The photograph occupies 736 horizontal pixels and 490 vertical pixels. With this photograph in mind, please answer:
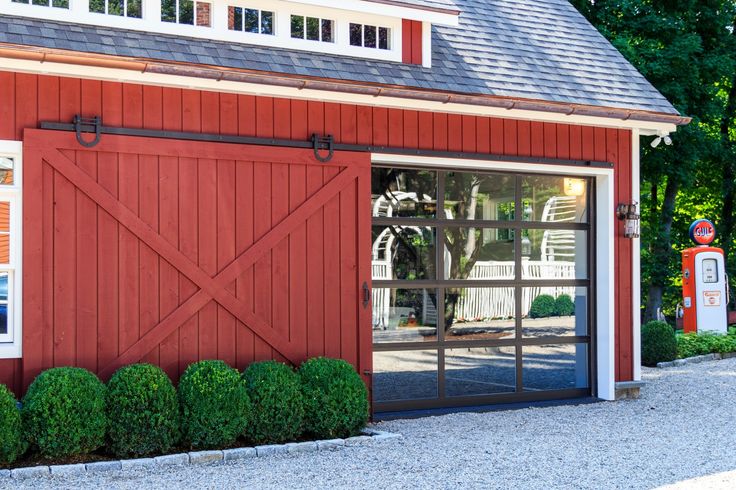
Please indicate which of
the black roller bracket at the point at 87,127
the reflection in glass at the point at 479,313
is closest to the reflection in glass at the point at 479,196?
the reflection in glass at the point at 479,313

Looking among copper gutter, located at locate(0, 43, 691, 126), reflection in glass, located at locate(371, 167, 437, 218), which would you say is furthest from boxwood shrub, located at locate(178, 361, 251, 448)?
reflection in glass, located at locate(371, 167, 437, 218)

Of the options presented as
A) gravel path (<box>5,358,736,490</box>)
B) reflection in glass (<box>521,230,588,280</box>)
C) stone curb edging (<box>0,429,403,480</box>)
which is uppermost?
reflection in glass (<box>521,230,588,280</box>)

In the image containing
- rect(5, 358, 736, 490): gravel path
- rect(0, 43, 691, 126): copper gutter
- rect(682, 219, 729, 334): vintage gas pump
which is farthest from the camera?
rect(682, 219, 729, 334): vintage gas pump

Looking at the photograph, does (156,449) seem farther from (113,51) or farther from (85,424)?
(113,51)

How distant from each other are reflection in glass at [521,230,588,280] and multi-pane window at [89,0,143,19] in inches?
181

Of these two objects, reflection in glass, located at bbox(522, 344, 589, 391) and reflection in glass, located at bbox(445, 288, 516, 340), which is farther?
reflection in glass, located at bbox(522, 344, 589, 391)

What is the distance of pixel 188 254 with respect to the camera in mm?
8203

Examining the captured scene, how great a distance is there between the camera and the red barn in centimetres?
764

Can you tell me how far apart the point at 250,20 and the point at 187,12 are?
24.2 inches

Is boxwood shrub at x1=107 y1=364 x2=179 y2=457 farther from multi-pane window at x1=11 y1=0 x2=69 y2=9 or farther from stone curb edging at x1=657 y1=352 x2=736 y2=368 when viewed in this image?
stone curb edging at x1=657 y1=352 x2=736 y2=368

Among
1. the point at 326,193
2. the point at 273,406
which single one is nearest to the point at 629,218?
the point at 326,193

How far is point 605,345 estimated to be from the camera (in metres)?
10.5

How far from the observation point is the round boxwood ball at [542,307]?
10.3 m

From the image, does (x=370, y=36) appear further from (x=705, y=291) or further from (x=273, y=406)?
(x=705, y=291)
